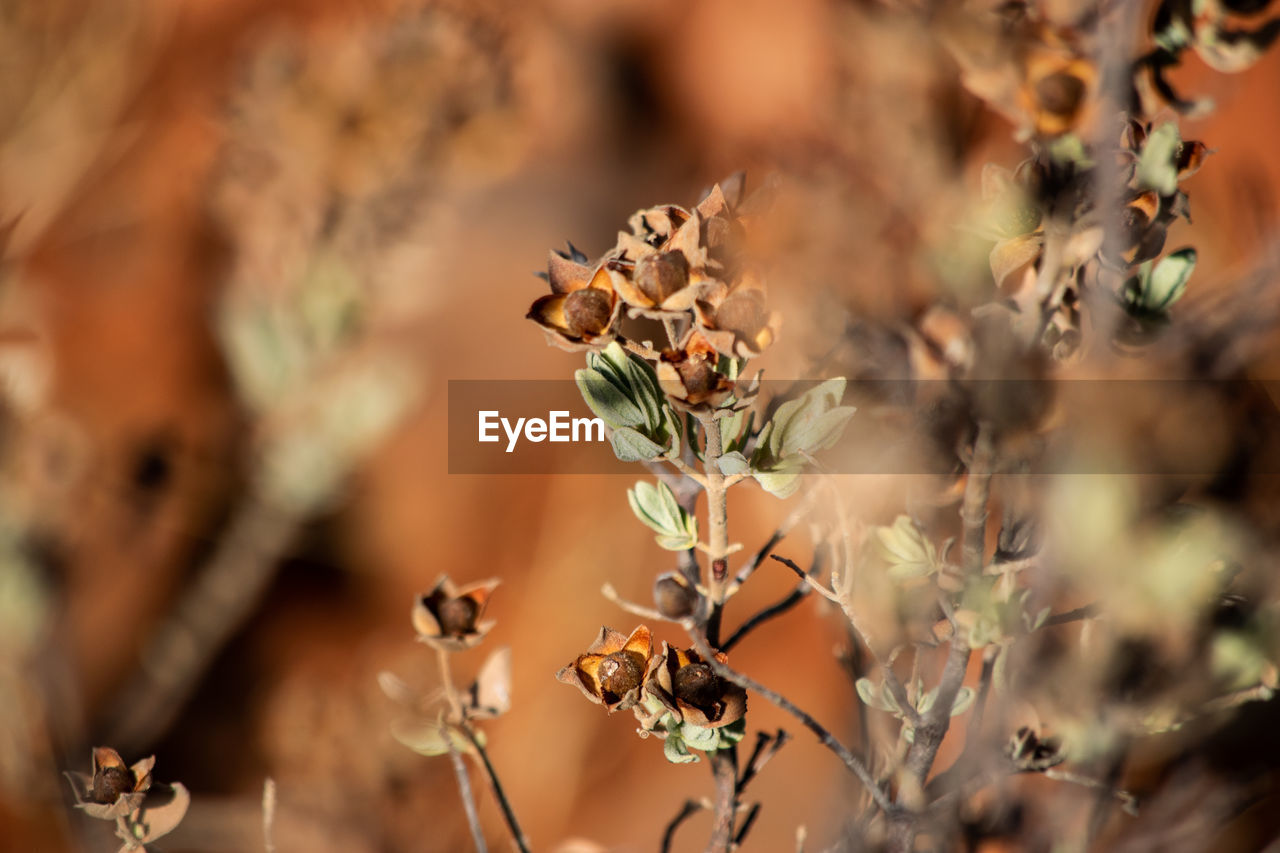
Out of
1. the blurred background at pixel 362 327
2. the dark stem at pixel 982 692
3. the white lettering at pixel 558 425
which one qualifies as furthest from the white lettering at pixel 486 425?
the dark stem at pixel 982 692

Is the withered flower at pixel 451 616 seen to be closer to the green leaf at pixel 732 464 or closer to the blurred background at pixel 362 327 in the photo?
the green leaf at pixel 732 464

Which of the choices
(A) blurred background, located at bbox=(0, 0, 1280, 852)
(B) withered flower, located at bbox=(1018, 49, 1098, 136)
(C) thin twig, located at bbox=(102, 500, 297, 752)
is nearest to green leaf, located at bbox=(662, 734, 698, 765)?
(B) withered flower, located at bbox=(1018, 49, 1098, 136)

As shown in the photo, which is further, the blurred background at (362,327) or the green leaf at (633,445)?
the blurred background at (362,327)

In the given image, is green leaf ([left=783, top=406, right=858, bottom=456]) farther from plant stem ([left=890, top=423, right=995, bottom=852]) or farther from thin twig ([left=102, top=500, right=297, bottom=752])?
thin twig ([left=102, top=500, right=297, bottom=752])

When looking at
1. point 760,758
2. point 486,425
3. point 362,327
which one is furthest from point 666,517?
point 362,327

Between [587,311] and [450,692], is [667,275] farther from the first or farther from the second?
[450,692]

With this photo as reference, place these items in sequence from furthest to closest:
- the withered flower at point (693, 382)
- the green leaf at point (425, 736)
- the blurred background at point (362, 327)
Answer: the blurred background at point (362, 327)
the green leaf at point (425, 736)
the withered flower at point (693, 382)
